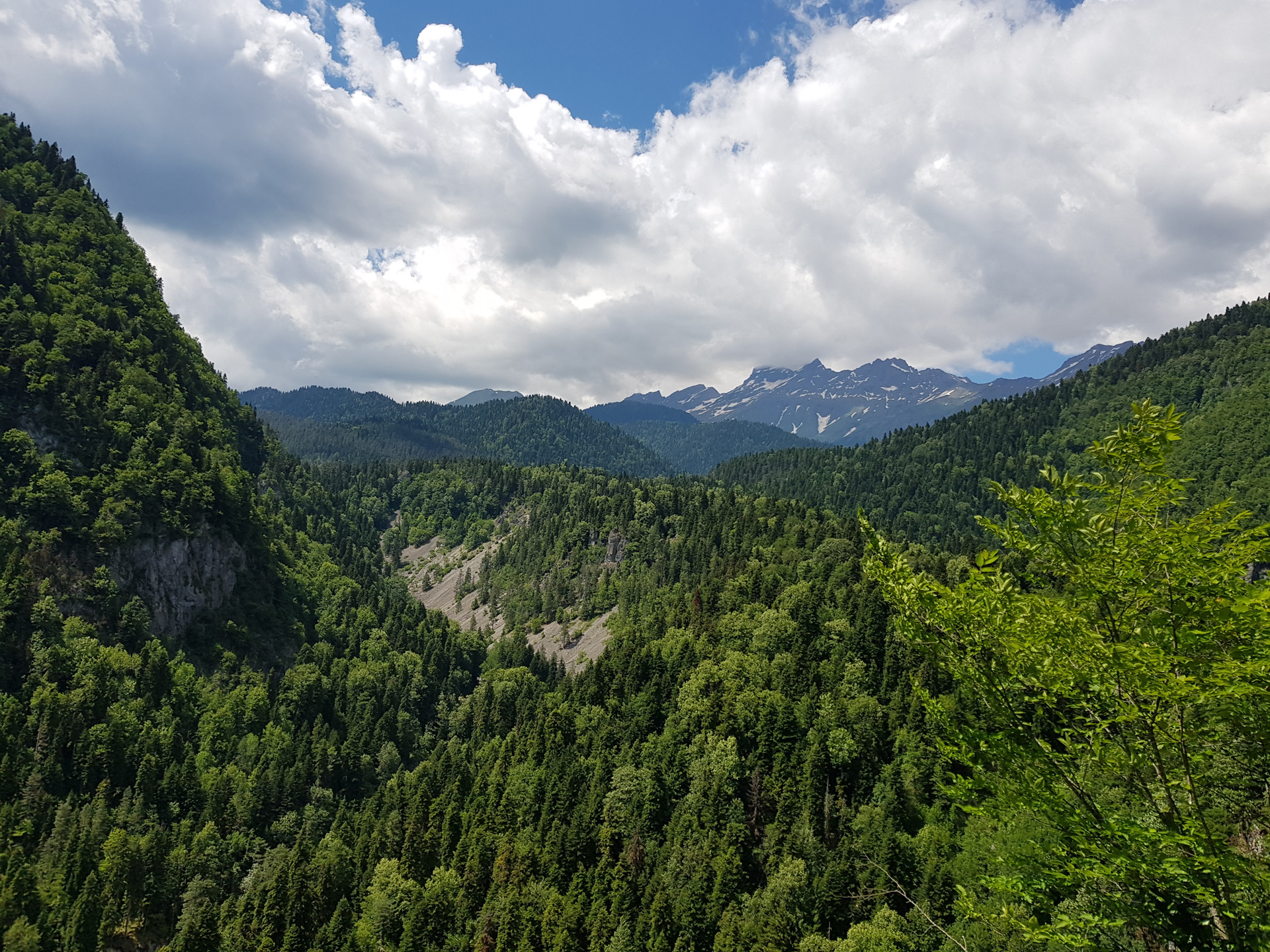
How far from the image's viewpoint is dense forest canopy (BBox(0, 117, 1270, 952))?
1422 centimetres

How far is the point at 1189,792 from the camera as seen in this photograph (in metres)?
13.6

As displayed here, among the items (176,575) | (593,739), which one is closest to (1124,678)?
(593,739)

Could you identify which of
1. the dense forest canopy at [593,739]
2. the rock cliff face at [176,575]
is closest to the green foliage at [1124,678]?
the dense forest canopy at [593,739]

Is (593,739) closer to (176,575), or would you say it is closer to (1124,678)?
(1124,678)

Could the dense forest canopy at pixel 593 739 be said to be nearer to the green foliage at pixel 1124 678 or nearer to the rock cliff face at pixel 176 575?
the green foliage at pixel 1124 678

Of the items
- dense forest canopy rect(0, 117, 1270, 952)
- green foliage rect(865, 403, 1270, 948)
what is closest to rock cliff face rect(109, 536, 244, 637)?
dense forest canopy rect(0, 117, 1270, 952)

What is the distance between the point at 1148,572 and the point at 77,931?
415ft

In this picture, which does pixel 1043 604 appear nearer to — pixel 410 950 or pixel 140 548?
pixel 410 950

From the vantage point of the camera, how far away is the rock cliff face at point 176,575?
517 ft

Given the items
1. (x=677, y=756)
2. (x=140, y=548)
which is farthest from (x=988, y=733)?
(x=140, y=548)

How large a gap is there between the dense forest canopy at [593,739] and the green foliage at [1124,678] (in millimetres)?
108

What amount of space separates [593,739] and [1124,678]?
365 feet

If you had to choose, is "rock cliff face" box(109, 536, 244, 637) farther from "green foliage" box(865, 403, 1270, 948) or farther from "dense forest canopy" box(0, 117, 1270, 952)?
"green foliage" box(865, 403, 1270, 948)

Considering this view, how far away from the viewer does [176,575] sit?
16675 cm
